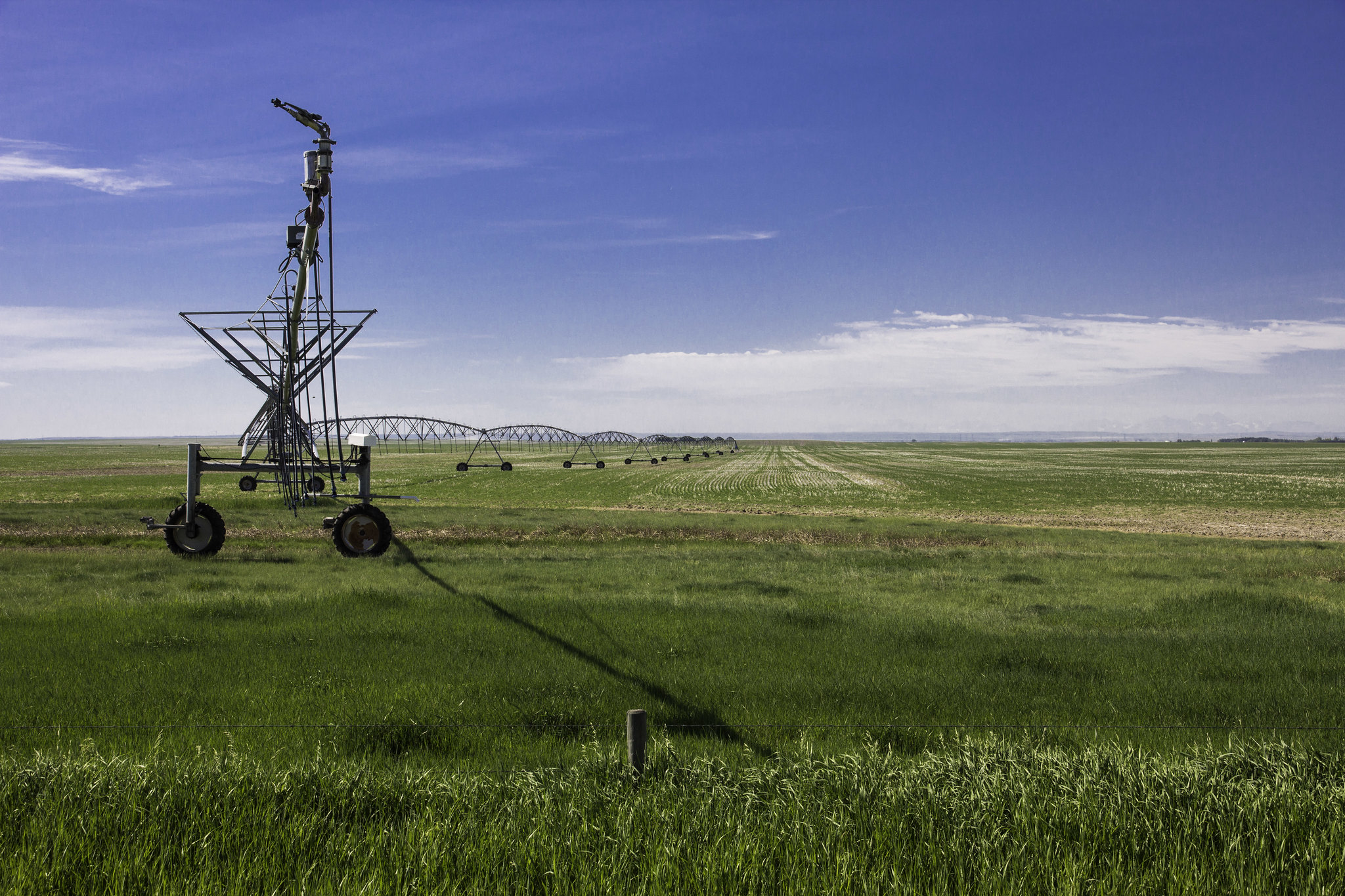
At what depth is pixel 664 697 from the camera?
9.26 m

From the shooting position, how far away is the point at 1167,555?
25.0 meters

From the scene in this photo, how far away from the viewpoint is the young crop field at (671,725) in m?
5.08

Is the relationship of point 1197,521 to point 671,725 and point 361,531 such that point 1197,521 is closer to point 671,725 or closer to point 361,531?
point 671,725

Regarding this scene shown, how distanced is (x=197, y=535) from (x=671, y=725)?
1469 cm

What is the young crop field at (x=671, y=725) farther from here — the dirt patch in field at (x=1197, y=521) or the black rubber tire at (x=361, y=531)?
the dirt patch in field at (x=1197, y=521)

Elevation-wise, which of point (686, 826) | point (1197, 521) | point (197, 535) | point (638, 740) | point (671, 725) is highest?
point (197, 535)

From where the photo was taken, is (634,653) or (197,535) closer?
(634,653)

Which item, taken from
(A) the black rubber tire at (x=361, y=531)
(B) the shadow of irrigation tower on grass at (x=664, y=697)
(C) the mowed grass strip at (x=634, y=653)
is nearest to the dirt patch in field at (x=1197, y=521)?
(C) the mowed grass strip at (x=634, y=653)

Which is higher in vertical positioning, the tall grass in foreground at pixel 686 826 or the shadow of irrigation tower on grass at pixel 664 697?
the tall grass in foreground at pixel 686 826

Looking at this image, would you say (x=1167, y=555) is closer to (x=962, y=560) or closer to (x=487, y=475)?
(x=962, y=560)

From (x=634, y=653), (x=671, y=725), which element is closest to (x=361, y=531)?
(x=634, y=653)

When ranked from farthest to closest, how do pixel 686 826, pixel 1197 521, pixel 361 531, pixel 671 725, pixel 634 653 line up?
pixel 1197 521, pixel 361 531, pixel 634 653, pixel 671 725, pixel 686 826

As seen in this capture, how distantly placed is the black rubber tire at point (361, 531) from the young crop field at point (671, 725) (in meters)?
1.05

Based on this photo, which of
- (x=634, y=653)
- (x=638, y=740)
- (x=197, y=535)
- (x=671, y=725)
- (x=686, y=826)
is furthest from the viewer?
(x=197, y=535)
